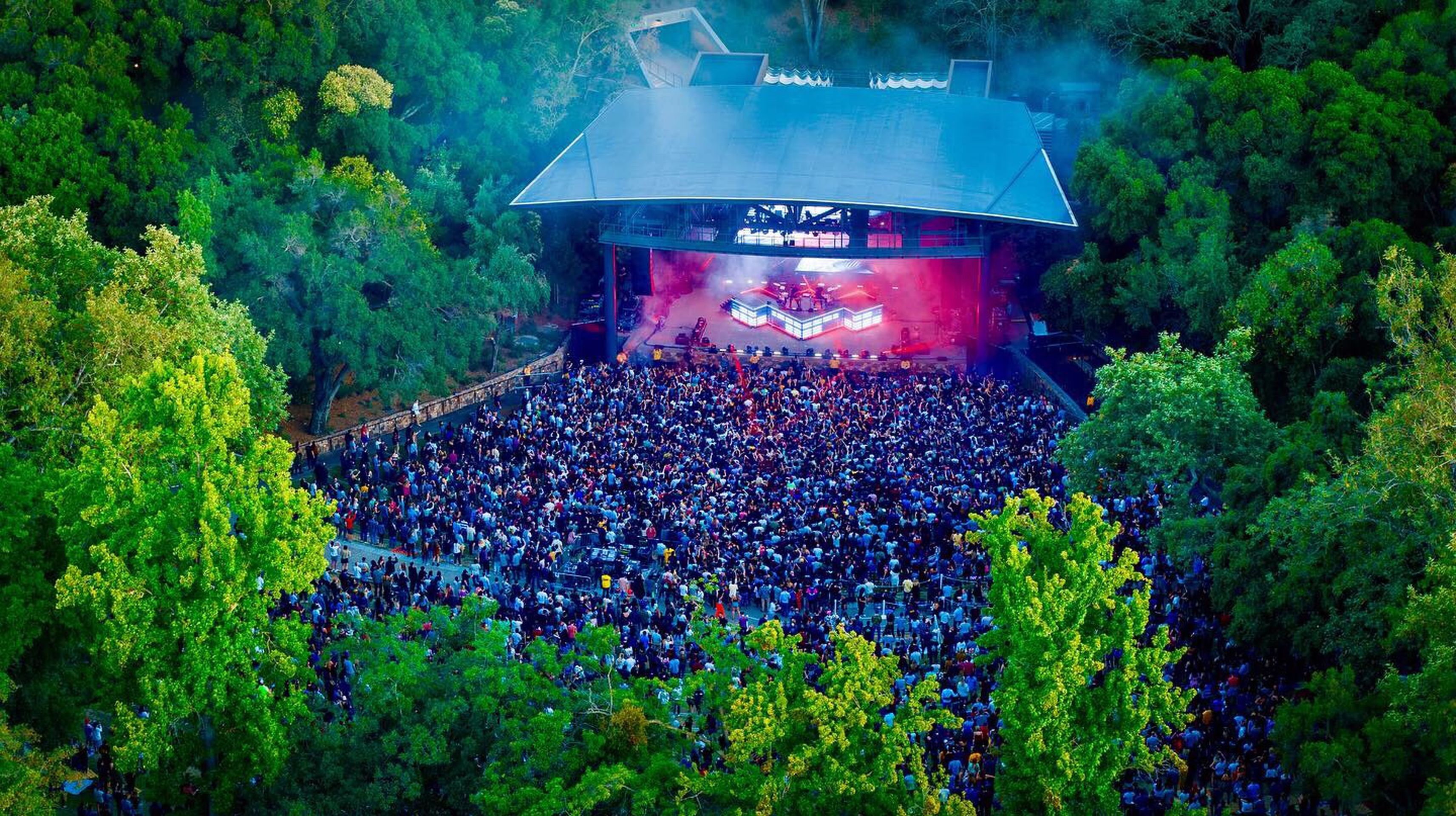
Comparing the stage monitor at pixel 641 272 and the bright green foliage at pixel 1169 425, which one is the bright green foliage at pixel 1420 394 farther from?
the stage monitor at pixel 641 272

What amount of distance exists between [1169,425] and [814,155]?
17.5 m

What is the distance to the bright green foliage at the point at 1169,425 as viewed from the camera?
35.2m

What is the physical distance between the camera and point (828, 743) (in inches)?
948

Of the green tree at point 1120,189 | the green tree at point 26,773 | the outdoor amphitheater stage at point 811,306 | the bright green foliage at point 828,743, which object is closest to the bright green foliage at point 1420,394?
the bright green foliage at point 828,743

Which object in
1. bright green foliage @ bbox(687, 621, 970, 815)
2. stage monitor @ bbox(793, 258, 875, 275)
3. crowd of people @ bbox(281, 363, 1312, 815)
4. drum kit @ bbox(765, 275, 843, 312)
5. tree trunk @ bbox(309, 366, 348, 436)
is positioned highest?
bright green foliage @ bbox(687, 621, 970, 815)

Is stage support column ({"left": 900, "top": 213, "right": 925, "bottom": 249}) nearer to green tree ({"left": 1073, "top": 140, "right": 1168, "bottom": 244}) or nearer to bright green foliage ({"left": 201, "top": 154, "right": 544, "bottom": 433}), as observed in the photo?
green tree ({"left": 1073, "top": 140, "right": 1168, "bottom": 244})

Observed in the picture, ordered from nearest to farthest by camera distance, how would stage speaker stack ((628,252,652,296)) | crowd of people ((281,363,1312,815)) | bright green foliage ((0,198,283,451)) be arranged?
crowd of people ((281,363,1312,815)) < bright green foliage ((0,198,283,451)) < stage speaker stack ((628,252,652,296))

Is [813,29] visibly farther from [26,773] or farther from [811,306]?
[26,773]

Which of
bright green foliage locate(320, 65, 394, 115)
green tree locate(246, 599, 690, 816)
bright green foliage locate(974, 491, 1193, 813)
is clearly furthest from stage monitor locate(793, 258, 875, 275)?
bright green foliage locate(974, 491, 1193, 813)

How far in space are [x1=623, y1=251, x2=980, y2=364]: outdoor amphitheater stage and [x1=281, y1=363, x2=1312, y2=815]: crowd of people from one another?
568cm

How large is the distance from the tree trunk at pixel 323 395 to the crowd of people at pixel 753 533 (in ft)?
5.16

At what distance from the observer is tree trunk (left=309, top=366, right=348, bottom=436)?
45594mm

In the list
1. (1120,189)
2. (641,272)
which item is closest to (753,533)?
(1120,189)

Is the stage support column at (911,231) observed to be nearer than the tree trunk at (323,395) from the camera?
No
